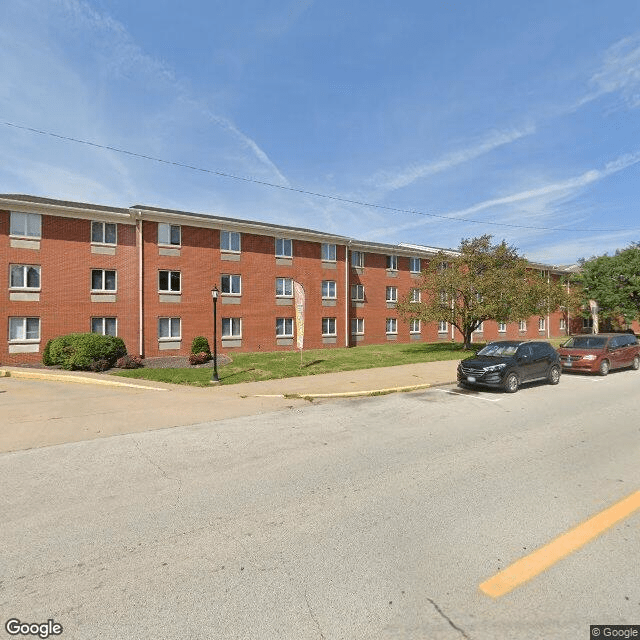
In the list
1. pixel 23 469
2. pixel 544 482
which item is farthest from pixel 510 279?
pixel 23 469

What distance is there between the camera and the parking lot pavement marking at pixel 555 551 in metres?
3.21

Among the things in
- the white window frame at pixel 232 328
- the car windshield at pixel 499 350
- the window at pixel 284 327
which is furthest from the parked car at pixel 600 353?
the white window frame at pixel 232 328

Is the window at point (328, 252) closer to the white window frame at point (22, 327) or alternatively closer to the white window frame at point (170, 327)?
the white window frame at point (170, 327)

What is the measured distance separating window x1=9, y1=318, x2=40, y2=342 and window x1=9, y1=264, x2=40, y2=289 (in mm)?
1850

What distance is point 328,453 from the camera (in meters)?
6.56

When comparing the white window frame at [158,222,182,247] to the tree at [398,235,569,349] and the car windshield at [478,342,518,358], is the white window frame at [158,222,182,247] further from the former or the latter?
the car windshield at [478,342,518,358]

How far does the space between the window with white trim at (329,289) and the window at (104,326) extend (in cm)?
1429

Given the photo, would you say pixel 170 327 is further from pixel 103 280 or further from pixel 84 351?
pixel 84 351

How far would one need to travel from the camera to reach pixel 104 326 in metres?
23.6

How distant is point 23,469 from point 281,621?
5.39m

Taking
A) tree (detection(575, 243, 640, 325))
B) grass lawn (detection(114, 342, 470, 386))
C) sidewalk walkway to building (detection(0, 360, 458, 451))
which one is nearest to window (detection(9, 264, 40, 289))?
sidewalk walkway to building (detection(0, 360, 458, 451))

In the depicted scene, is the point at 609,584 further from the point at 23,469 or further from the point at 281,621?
the point at 23,469

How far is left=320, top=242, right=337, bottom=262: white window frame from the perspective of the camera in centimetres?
3003

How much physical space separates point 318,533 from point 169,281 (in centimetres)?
2318
